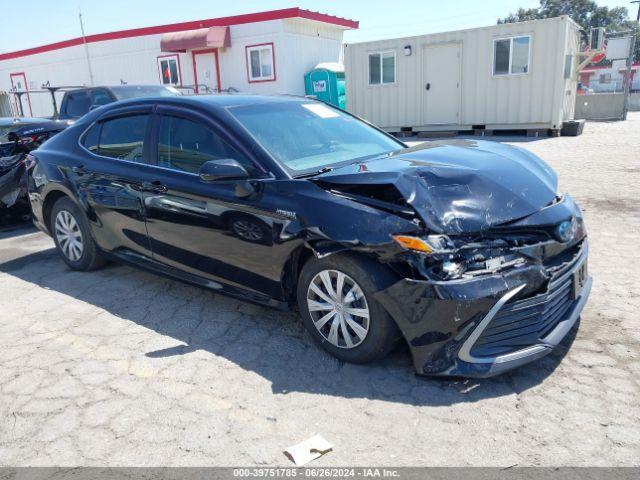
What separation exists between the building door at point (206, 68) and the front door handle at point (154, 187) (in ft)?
62.4

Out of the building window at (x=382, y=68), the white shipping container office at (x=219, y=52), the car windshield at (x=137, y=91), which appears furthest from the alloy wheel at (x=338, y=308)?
the white shipping container office at (x=219, y=52)

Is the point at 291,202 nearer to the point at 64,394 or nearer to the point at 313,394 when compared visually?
the point at 313,394

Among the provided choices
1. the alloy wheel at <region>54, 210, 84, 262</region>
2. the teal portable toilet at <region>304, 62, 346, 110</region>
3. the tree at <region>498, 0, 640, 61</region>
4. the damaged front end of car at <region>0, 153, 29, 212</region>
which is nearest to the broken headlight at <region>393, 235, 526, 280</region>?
the alloy wheel at <region>54, 210, 84, 262</region>

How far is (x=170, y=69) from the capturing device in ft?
76.7

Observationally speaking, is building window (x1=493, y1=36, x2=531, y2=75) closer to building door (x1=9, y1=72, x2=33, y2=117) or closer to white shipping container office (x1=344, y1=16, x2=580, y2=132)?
white shipping container office (x1=344, y1=16, x2=580, y2=132)

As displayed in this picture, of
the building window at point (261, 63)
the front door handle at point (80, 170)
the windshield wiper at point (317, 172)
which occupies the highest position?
the building window at point (261, 63)

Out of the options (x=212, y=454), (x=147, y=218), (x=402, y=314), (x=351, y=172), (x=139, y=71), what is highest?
(x=139, y=71)

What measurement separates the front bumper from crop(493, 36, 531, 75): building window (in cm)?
1353

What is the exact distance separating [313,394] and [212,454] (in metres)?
0.70

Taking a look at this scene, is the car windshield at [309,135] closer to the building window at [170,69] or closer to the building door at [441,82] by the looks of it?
the building door at [441,82]

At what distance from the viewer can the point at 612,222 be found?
242 inches

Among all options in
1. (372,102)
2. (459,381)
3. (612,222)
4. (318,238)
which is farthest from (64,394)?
(372,102)

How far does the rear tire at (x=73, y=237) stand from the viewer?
16.6ft

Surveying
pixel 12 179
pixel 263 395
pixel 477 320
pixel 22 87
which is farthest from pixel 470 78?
pixel 22 87
